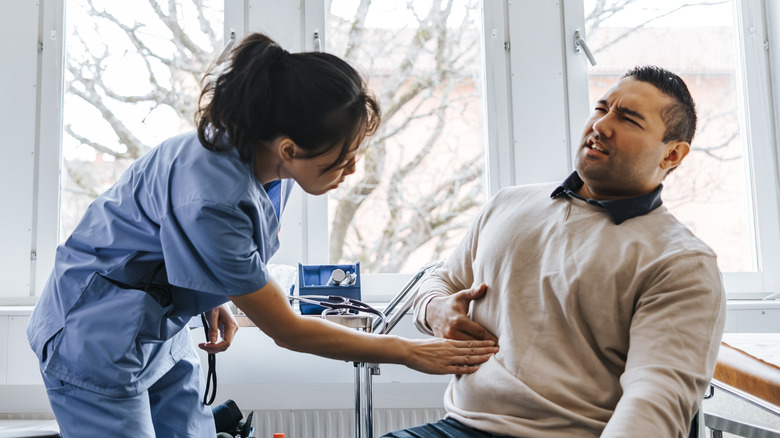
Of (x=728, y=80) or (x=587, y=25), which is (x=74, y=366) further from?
(x=728, y=80)

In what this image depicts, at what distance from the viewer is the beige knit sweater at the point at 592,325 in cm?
101

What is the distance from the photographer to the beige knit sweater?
1.01 meters

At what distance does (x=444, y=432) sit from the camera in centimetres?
124

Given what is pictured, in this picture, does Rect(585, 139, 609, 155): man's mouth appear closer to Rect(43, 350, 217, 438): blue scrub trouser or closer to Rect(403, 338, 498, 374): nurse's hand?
Rect(403, 338, 498, 374): nurse's hand

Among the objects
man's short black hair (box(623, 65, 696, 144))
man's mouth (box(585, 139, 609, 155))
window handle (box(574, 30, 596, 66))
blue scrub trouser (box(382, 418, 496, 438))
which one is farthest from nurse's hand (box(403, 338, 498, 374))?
window handle (box(574, 30, 596, 66))

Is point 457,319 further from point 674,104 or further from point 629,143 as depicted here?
point 674,104

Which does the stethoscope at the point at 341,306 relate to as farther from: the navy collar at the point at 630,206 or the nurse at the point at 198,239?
the navy collar at the point at 630,206

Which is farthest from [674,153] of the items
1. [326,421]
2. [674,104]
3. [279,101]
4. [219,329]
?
[326,421]

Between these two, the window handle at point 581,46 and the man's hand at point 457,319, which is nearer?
the man's hand at point 457,319

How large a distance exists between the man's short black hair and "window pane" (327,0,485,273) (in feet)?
4.24

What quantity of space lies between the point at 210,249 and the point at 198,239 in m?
0.02

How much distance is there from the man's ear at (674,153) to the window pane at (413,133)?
1.27 m

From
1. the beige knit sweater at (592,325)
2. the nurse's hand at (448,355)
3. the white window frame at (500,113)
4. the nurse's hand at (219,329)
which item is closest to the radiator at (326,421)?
the white window frame at (500,113)

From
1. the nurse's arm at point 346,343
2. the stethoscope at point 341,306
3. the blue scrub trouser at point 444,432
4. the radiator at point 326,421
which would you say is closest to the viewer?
the nurse's arm at point 346,343
